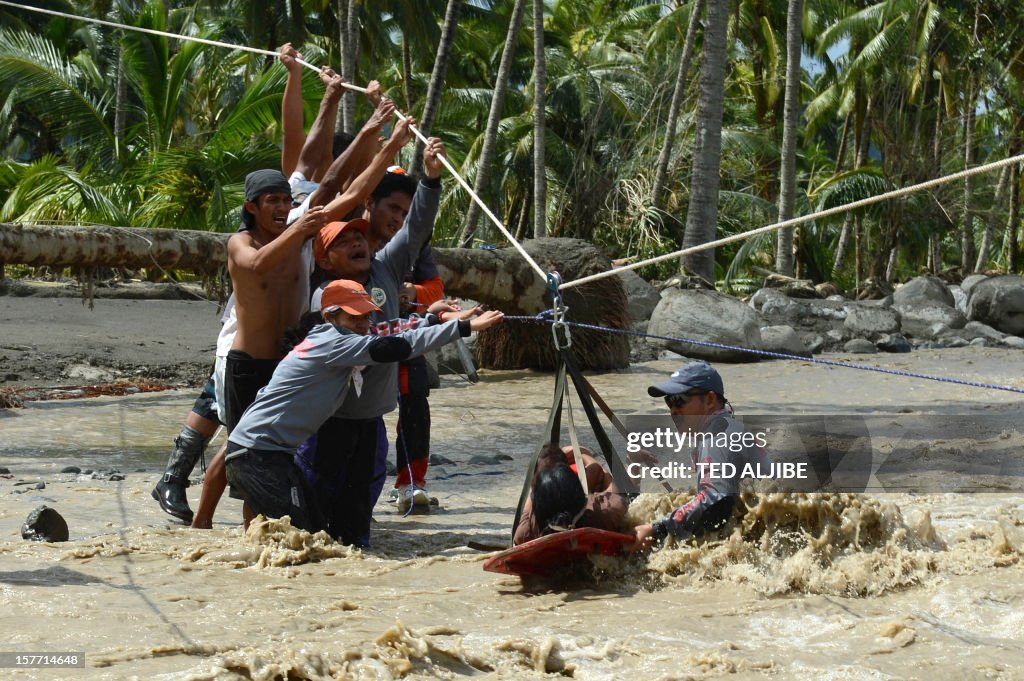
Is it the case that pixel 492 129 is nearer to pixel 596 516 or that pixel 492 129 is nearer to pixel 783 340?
pixel 783 340

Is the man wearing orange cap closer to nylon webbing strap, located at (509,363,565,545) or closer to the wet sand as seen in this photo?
the wet sand

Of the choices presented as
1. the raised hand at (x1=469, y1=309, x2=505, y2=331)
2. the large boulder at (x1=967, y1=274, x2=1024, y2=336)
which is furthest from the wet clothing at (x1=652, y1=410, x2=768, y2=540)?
the large boulder at (x1=967, y1=274, x2=1024, y2=336)

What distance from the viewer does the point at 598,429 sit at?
4234mm

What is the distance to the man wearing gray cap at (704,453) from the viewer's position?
4.25 meters

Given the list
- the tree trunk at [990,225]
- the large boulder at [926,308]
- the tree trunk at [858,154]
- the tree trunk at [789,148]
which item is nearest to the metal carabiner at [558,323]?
the large boulder at [926,308]

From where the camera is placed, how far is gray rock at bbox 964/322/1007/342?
15.5 meters

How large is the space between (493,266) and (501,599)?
700 centimetres

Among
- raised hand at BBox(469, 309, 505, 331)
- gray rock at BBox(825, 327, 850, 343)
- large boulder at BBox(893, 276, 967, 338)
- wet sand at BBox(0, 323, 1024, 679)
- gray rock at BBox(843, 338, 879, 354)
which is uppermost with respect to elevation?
large boulder at BBox(893, 276, 967, 338)

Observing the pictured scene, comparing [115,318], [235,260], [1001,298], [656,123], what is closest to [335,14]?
[656,123]

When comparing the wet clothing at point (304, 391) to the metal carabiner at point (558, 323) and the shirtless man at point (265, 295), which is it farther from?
the metal carabiner at point (558, 323)

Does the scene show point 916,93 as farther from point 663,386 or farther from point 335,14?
point 663,386

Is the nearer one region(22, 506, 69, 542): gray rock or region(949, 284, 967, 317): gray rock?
region(22, 506, 69, 542): gray rock

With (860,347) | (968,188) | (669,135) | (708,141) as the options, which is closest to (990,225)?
(968,188)

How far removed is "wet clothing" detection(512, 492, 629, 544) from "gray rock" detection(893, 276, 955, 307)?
13.8m
